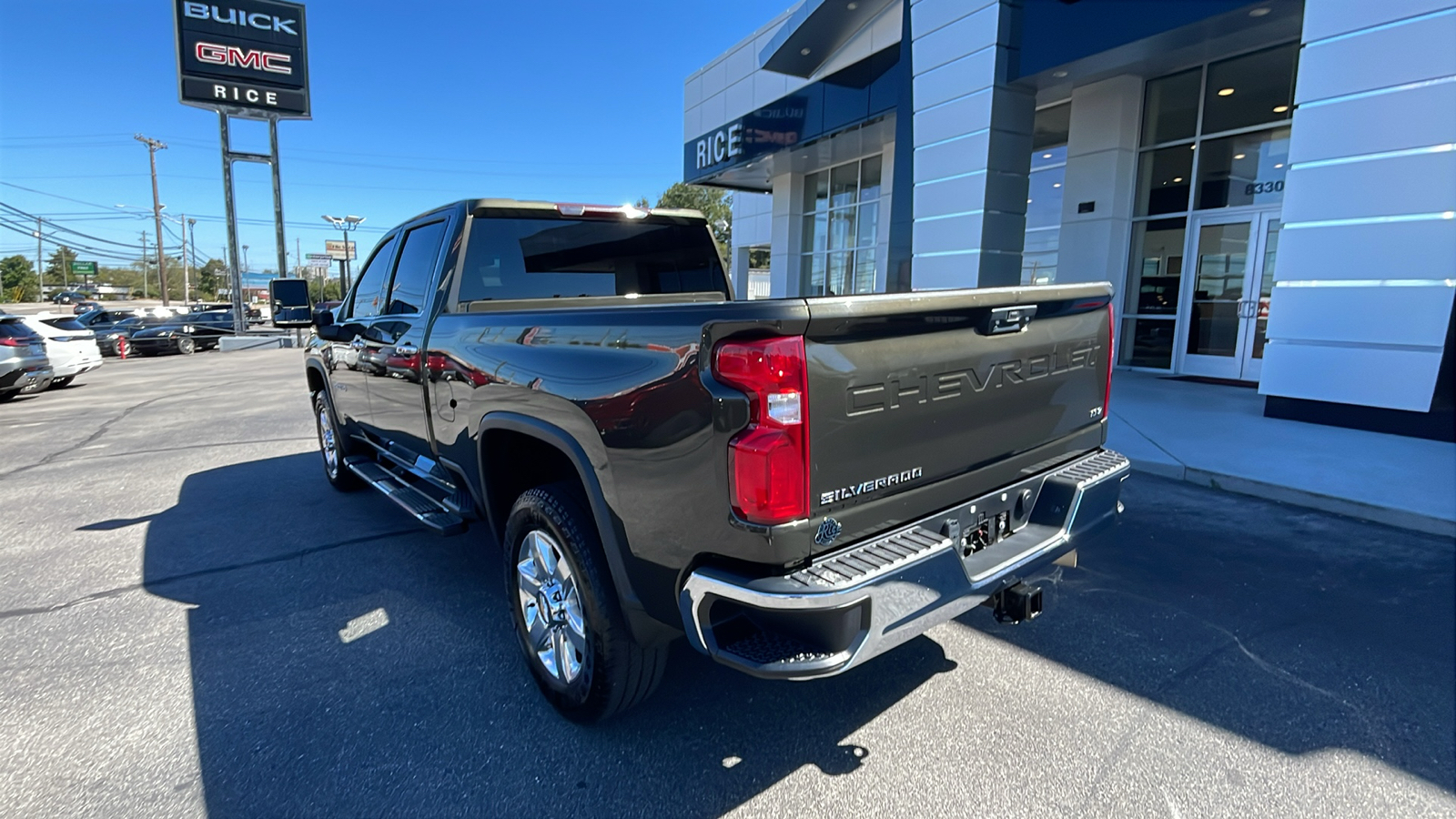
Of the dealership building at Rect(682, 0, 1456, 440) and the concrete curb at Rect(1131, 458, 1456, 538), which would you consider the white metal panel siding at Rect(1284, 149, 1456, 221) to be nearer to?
the dealership building at Rect(682, 0, 1456, 440)

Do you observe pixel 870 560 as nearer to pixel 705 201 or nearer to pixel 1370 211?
pixel 1370 211

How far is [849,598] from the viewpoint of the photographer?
1868 millimetres

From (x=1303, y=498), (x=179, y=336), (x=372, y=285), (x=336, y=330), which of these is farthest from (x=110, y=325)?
(x=1303, y=498)

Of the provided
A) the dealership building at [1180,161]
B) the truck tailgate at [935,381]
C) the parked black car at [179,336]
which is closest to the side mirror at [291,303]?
the dealership building at [1180,161]

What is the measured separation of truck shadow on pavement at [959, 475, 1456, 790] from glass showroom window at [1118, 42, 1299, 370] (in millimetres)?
7784

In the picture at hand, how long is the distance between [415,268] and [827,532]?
3.12 m

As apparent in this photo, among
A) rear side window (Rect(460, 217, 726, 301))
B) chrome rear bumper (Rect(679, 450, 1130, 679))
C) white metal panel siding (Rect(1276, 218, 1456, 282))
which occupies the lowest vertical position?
chrome rear bumper (Rect(679, 450, 1130, 679))

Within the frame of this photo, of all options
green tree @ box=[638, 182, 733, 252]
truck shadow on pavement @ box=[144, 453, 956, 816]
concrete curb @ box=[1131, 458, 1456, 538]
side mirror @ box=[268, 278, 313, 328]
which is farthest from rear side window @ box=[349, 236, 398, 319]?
green tree @ box=[638, 182, 733, 252]

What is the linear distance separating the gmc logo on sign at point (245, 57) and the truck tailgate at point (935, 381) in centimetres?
3368

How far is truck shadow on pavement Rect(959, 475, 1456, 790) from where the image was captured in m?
2.64

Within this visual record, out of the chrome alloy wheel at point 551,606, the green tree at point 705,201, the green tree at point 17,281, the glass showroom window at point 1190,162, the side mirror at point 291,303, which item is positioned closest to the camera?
the chrome alloy wheel at point 551,606

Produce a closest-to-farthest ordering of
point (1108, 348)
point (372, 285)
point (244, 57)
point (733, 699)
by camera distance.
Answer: point (733, 699) < point (1108, 348) < point (372, 285) < point (244, 57)

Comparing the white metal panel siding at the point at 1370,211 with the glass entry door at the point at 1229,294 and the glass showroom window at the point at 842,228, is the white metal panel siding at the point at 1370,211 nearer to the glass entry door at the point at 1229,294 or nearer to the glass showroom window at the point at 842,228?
the glass entry door at the point at 1229,294

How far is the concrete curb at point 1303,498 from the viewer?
4.63 meters
